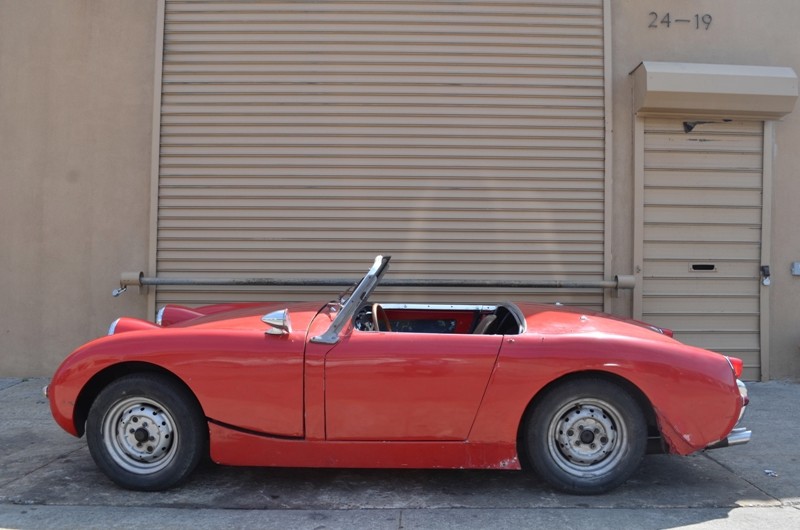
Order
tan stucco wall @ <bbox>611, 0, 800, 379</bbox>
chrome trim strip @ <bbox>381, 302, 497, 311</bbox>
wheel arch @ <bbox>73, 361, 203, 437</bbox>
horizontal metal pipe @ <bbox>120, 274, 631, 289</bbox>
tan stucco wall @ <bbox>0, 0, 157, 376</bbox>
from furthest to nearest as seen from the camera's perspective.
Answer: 1. tan stucco wall @ <bbox>611, 0, 800, 379</bbox>
2. tan stucco wall @ <bbox>0, 0, 157, 376</bbox>
3. horizontal metal pipe @ <bbox>120, 274, 631, 289</bbox>
4. chrome trim strip @ <bbox>381, 302, 497, 311</bbox>
5. wheel arch @ <bbox>73, 361, 203, 437</bbox>

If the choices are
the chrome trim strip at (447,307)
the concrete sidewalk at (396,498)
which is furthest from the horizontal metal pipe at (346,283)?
the concrete sidewalk at (396,498)

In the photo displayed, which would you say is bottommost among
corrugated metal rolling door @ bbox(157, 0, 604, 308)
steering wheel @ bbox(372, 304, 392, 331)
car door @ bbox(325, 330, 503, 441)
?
car door @ bbox(325, 330, 503, 441)

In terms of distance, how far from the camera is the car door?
164 inches

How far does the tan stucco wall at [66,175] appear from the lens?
7812 millimetres

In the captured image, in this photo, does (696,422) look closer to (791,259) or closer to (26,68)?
(791,259)

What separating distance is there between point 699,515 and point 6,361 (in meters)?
6.94

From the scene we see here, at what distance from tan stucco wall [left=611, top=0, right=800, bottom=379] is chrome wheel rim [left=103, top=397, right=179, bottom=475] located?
5179mm

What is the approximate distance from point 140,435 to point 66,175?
4.57m

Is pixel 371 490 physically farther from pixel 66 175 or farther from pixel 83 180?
pixel 66 175

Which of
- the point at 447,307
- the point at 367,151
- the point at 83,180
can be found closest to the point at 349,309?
the point at 447,307

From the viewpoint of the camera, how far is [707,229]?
25.9ft

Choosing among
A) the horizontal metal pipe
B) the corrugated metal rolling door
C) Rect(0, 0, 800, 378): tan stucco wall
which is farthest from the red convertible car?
Rect(0, 0, 800, 378): tan stucco wall

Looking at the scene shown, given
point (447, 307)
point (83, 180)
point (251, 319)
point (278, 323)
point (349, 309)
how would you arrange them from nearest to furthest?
point (278, 323), point (349, 309), point (251, 319), point (447, 307), point (83, 180)

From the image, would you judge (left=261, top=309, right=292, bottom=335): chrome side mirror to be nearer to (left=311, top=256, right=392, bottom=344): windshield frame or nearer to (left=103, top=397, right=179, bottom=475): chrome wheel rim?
(left=311, top=256, right=392, bottom=344): windshield frame
